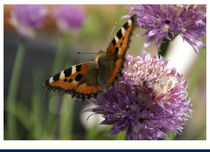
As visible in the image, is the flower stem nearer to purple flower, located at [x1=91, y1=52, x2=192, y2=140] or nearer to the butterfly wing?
purple flower, located at [x1=91, y1=52, x2=192, y2=140]

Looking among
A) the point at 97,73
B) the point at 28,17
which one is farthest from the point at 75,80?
the point at 28,17

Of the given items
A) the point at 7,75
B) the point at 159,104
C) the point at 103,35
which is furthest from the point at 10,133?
the point at 103,35

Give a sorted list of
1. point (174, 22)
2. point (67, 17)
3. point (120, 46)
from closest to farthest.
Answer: point (120, 46)
point (174, 22)
point (67, 17)

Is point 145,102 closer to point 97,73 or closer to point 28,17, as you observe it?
point 97,73

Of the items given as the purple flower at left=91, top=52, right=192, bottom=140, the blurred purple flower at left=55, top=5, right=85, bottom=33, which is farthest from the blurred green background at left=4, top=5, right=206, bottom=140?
the purple flower at left=91, top=52, right=192, bottom=140

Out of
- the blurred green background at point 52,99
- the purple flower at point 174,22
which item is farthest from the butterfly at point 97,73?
the blurred green background at point 52,99

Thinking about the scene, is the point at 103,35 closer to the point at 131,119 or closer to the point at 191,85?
the point at 191,85

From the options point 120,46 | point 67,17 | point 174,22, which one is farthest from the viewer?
point 67,17
